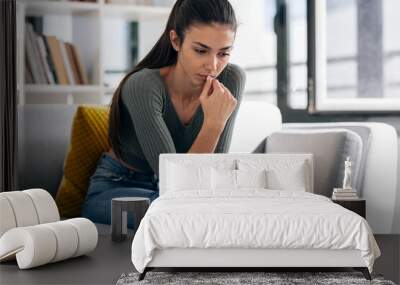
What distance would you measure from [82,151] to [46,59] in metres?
0.77

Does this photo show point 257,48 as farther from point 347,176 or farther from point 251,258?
point 251,258

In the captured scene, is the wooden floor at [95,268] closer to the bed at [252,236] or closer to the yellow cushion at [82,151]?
the bed at [252,236]

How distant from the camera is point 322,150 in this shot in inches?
219

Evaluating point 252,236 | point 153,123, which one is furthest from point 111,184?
point 252,236

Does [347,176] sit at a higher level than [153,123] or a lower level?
lower

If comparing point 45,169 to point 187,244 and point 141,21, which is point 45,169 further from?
point 187,244

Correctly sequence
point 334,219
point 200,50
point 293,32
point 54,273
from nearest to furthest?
point 334,219 → point 54,273 → point 200,50 → point 293,32

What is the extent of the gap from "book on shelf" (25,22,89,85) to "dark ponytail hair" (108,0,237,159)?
0.45 metres

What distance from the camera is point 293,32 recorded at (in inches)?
230

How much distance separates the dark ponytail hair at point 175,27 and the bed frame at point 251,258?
1.66 meters

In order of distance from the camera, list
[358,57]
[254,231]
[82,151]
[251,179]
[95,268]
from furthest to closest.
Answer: [358,57], [82,151], [251,179], [95,268], [254,231]

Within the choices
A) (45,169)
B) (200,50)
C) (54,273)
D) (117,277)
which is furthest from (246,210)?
(45,169)

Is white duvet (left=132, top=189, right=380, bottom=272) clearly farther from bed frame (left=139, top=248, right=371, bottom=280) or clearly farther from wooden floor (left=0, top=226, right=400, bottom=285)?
wooden floor (left=0, top=226, right=400, bottom=285)

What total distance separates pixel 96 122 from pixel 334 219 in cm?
230
